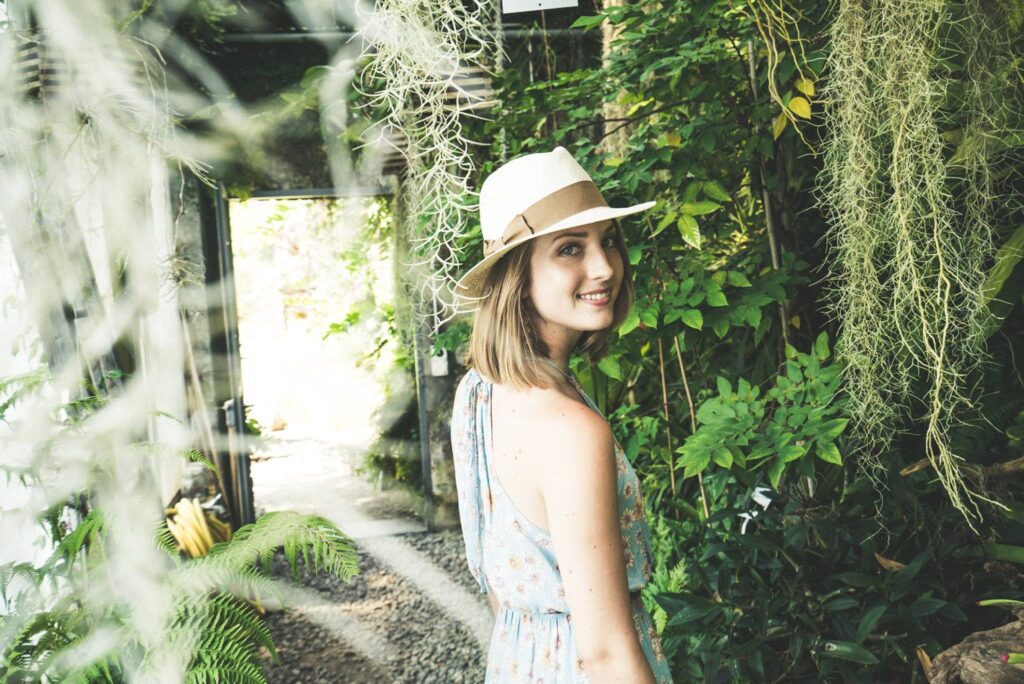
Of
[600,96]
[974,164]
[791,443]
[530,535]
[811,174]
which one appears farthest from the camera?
[811,174]

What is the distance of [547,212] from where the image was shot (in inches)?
40.6

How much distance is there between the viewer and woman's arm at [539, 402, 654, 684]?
0.89 metres

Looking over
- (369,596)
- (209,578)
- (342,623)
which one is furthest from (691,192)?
(369,596)

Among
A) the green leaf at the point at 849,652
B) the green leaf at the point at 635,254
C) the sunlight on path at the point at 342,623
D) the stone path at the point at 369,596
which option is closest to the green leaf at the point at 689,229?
the green leaf at the point at 635,254

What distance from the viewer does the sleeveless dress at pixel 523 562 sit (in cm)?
104

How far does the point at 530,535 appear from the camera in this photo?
103 centimetres

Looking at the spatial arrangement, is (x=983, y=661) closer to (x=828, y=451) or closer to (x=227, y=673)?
(x=828, y=451)

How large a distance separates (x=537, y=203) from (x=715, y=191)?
0.81m

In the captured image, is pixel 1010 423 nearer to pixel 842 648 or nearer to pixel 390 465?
pixel 842 648

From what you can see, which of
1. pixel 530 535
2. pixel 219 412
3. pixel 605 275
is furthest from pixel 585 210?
pixel 219 412

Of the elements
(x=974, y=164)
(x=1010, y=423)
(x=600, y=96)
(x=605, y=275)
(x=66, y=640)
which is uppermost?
(x=600, y=96)

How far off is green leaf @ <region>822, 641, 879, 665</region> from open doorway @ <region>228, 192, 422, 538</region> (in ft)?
9.69

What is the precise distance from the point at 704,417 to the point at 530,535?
655mm

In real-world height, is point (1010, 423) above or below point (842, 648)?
above
